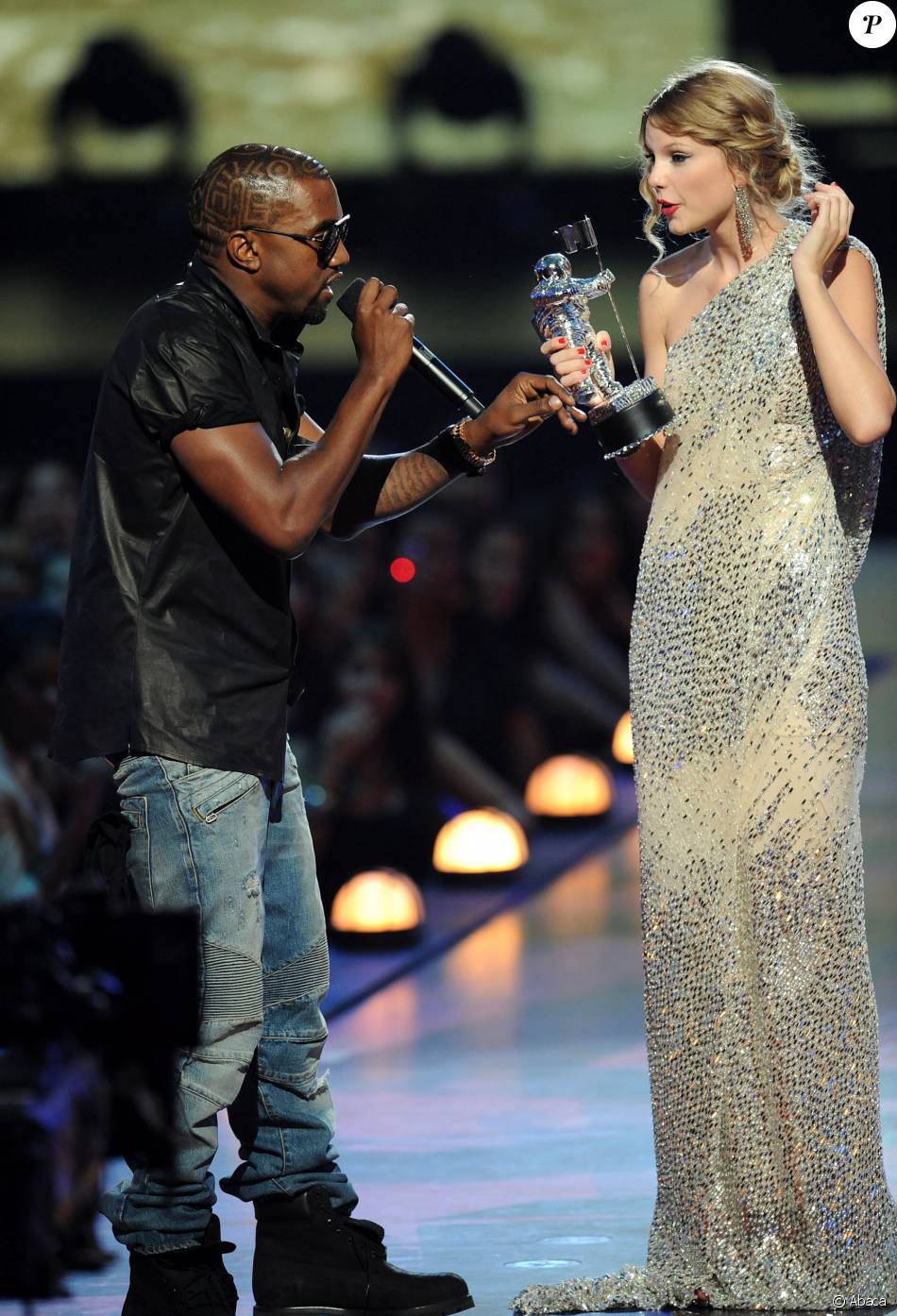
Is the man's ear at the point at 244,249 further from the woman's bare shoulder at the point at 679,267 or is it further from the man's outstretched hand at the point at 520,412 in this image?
the woman's bare shoulder at the point at 679,267

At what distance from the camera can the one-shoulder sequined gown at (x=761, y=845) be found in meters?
3.05

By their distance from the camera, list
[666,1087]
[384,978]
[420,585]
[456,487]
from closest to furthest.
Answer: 1. [666,1087]
2. [384,978]
3. [420,585]
4. [456,487]

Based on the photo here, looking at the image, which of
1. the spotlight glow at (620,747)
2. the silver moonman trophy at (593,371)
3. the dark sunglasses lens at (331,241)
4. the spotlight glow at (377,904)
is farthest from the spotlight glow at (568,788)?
the dark sunglasses lens at (331,241)

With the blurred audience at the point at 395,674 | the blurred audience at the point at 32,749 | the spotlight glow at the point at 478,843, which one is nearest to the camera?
the blurred audience at the point at 32,749

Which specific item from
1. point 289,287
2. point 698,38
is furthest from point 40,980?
point 698,38

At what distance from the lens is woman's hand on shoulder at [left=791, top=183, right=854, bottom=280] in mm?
2951

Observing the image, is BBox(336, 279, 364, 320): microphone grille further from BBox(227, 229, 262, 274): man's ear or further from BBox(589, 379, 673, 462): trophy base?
BBox(589, 379, 673, 462): trophy base

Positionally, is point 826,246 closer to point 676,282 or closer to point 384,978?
point 676,282

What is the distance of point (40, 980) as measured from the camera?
205 cm

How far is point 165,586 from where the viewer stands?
113 inches

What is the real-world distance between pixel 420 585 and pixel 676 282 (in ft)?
13.3

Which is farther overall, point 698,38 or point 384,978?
point 698,38

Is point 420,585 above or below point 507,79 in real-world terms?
below

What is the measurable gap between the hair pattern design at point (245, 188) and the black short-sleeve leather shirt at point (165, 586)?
0.11 meters
